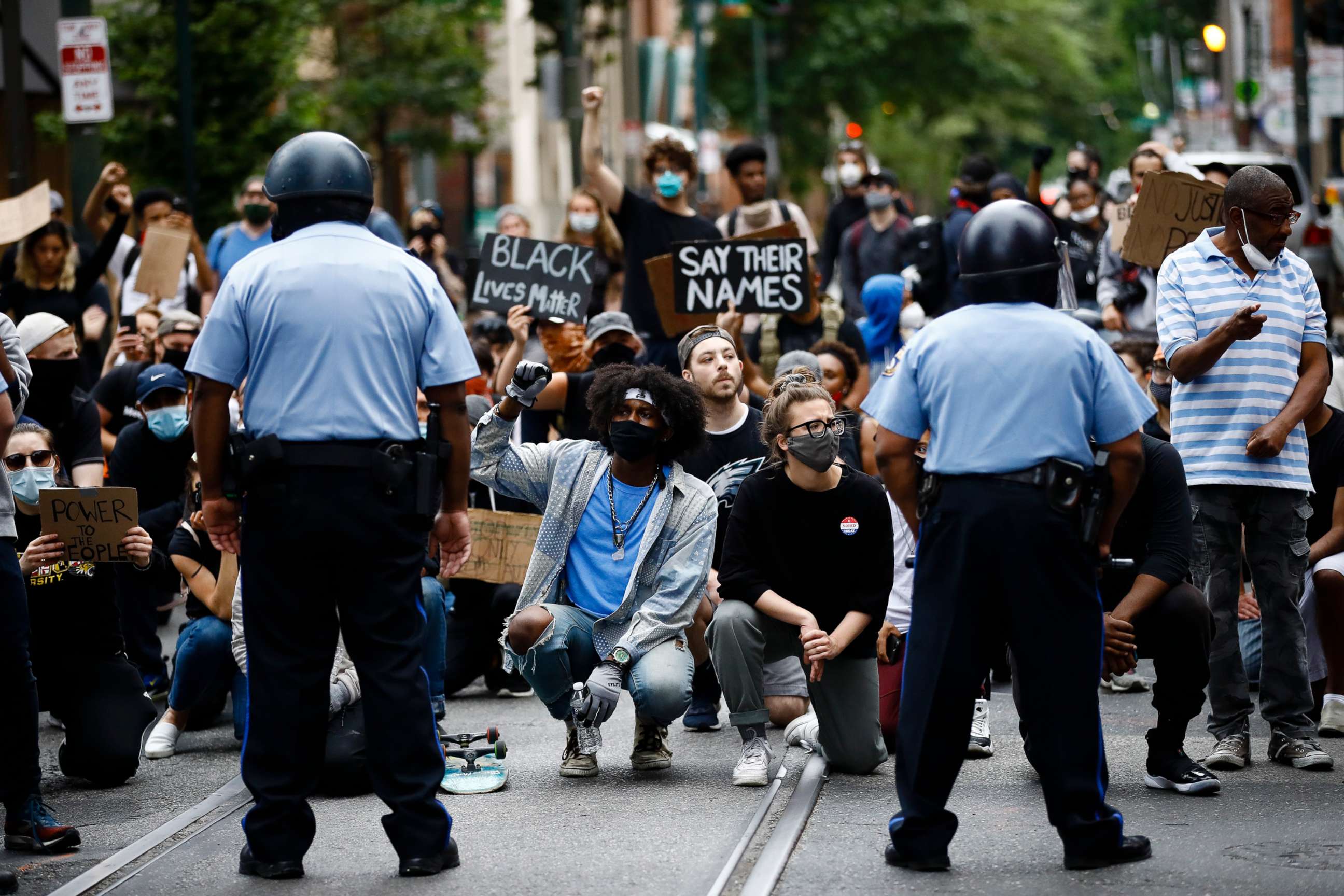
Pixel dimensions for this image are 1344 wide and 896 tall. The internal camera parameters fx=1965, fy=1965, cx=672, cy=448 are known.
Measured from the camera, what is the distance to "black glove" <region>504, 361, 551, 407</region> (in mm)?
7039

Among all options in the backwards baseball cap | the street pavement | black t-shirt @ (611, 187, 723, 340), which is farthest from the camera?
black t-shirt @ (611, 187, 723, 340)

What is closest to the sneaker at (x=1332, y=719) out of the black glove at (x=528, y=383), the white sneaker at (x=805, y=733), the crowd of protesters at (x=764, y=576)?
the crowd of protesters at (x=764, y=576)

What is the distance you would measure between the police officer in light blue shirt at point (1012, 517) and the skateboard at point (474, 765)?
190cm

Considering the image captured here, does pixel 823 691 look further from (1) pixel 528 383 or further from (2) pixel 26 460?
(2) pixel 26 460

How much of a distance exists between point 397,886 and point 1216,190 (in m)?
5.67

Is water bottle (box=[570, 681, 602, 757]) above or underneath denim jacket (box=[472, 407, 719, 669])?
underneath

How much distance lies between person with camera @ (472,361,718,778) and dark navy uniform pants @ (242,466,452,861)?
1514 millimetres

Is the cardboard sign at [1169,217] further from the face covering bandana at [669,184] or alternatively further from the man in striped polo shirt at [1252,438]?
the face covering bandana at [669,184]

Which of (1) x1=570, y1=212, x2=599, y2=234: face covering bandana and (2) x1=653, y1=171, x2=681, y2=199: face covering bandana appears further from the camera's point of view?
(1) x1=570, y1=212, x2=599, y2=234: face covering bandana

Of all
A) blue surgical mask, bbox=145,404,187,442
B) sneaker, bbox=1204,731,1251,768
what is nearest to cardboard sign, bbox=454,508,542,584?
blue surgical mask, bbox=145,404,187,442

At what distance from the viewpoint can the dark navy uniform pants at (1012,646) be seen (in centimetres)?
556

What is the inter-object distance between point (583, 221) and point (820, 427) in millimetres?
5494

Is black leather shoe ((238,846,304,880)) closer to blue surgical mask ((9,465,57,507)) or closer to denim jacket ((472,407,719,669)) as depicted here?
denim jacket ((472,407,719,669))

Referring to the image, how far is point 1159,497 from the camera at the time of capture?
268 inches
